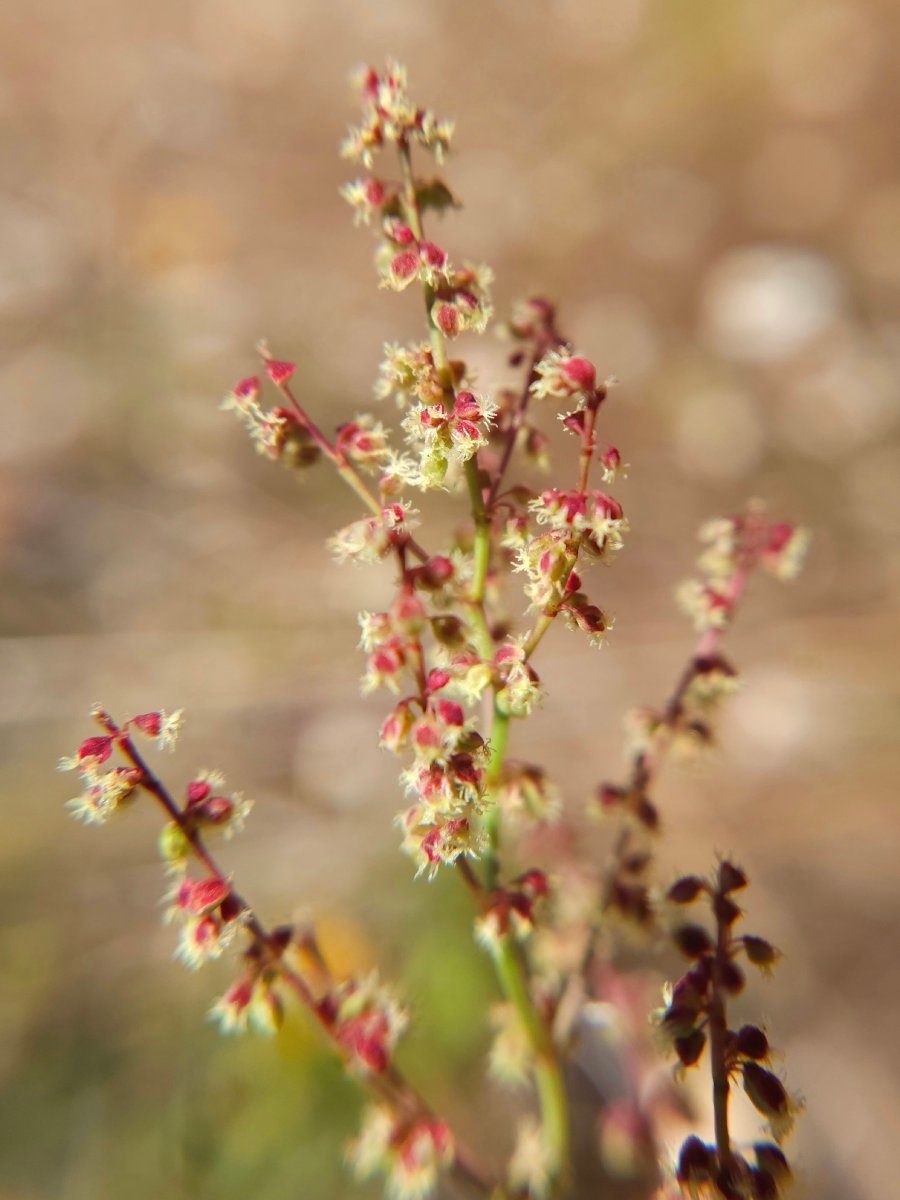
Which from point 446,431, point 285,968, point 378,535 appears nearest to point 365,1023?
point 285,968

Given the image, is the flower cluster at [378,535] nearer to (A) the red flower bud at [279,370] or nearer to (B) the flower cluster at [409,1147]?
(A) the red flower bud at [279,370]

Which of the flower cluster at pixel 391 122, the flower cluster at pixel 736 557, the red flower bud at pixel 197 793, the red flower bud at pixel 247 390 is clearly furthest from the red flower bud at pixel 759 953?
the flower cluster at pixel 391 122

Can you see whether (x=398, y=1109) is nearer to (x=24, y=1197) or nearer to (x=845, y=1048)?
(x=24, y=1197)

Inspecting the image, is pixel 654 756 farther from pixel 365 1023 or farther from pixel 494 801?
pixel 365 1023

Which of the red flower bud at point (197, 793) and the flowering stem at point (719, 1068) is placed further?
the red flower bud at point (197, 793)

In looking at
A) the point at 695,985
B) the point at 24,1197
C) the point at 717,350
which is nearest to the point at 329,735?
the point at 24,1197
